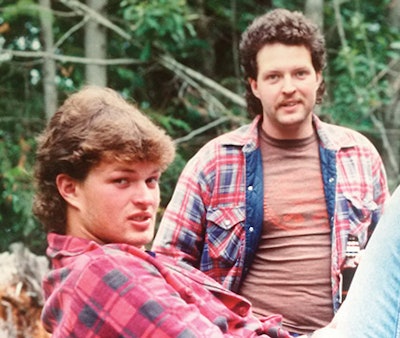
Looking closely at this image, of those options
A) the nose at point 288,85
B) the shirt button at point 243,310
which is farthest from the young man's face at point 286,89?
the shirt button at point 243,310

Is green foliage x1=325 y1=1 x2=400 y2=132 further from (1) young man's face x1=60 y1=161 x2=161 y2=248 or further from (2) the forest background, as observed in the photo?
(1) young man's face x1=60 y1=161 x2=161 y2=248

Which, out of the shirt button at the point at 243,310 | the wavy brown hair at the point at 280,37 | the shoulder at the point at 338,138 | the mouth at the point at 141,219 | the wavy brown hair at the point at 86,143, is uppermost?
the wavy brown hair at the point at 280,37

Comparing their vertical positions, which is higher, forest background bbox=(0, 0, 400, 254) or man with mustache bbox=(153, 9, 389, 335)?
forest background bbox=(0, 0, 400, 254)

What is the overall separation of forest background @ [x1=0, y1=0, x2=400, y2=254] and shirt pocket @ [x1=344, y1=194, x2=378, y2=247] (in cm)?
239

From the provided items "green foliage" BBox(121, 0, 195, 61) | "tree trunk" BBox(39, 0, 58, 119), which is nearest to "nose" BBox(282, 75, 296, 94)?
"green foliage" BBox(121, 0, 195, 61)

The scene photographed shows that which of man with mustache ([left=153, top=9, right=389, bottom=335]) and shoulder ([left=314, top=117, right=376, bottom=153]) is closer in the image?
man with mustache ([left=153, top=9, right=389, bottom=335])

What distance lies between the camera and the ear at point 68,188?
1.59m

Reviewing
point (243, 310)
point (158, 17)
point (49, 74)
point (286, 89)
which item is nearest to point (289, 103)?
point (286, 89)

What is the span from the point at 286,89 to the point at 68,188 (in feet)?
4.11

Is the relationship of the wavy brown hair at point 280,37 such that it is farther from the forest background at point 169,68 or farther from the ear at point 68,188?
the forest background at point 169,68

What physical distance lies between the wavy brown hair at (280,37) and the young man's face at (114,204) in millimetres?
1301

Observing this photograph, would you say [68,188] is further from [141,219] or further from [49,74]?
[49,74]

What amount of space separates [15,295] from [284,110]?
1.52 meters

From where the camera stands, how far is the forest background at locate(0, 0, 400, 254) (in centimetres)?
499
